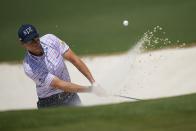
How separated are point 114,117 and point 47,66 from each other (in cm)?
215

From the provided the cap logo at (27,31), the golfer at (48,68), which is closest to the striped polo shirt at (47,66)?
the golfer at (48,68)

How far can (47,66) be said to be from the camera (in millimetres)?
5602

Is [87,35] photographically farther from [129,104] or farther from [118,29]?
[129,104]

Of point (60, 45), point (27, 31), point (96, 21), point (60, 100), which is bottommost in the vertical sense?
point (60, 100)

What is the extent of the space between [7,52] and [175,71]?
2698 mm

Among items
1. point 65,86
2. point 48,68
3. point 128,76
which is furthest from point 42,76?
point 128,76

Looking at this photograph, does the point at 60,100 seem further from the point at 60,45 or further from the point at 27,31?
the point at 27,31

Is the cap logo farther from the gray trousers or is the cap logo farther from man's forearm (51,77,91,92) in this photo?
the gray trousers

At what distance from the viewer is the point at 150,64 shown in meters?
7.95

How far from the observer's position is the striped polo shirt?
5535 millimetres

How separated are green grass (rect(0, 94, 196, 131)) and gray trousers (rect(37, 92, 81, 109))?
202 centimetres

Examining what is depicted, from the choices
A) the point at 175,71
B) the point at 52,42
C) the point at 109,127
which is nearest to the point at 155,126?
the point at 109,127

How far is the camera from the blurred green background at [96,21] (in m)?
8.20

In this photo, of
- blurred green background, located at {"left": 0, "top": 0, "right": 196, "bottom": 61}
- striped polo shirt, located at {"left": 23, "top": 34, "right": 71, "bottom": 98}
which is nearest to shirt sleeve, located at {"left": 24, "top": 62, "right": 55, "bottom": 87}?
striped polo shirt, located at {"left": 23, "top": 34, "right": 71, "bottom": 98}
